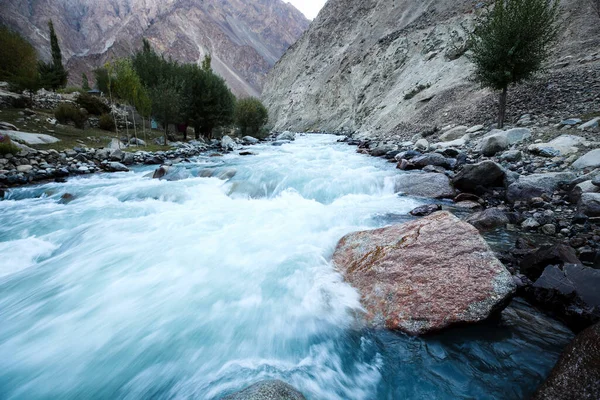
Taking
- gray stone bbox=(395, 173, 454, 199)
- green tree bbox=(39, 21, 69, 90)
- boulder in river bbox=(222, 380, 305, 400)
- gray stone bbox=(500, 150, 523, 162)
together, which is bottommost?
boulder in river bbox=(222, 380, 305, 400)

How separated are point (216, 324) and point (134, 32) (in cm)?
19947

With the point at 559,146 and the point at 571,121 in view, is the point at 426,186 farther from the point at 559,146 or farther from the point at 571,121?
the point at 571,121

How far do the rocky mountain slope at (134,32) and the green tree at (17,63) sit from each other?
12026cm

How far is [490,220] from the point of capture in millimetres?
5727

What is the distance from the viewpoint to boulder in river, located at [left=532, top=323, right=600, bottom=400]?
1.92 meters

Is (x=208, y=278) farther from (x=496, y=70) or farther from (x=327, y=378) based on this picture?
(x=496, y=70)

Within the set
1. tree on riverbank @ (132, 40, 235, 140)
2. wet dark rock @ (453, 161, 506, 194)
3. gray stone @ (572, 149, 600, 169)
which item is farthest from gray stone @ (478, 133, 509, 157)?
tree on riverbank @ (132, 40, 235, 140)

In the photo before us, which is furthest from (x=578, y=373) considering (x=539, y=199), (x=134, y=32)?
(x=134, y=32)

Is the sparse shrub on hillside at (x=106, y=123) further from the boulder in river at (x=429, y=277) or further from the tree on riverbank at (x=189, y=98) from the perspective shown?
the boulder in river at (x=429, y=277)

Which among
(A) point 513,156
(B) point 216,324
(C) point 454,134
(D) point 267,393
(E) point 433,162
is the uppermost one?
(C) point 454,134

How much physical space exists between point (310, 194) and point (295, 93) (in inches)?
2591

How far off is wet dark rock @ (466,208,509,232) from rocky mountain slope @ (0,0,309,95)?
154m

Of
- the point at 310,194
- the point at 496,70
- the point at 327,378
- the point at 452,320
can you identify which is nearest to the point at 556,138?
the point at 496,70

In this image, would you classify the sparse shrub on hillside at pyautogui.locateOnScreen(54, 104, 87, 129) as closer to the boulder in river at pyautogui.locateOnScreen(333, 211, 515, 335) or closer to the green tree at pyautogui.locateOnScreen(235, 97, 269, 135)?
the green tree at pyautogui.locateOnScreen(235, 97, 269, 135)
